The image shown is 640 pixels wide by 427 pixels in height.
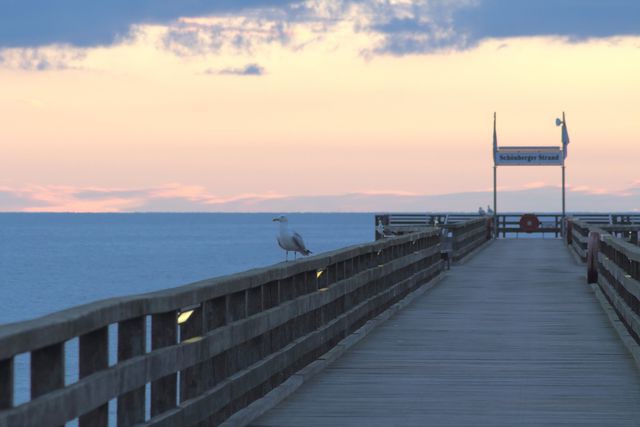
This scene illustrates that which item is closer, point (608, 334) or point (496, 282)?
point (608, 334)

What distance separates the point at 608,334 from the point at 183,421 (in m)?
10.3

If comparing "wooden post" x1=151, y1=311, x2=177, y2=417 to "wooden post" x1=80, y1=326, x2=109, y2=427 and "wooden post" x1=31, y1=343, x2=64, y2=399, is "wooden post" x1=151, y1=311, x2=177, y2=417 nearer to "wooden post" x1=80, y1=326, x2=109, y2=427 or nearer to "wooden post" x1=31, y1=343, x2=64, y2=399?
"wooden post" x1=80, y1=326, x2=109, y2=427

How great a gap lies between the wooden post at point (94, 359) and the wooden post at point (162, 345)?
123cm

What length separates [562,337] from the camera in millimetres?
17438

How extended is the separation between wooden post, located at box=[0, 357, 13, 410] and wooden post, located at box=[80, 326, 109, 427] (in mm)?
1013

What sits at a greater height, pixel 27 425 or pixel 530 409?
pixel 27 425

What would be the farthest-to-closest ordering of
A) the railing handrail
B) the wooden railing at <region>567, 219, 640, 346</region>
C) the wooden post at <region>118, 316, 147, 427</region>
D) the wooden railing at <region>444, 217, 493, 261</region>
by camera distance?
1. the wooden railing at <region>444, 217, 493, 261</region>
2. the wooden railing at <region>567, 219, 640, 346</region>
3. the wooden post at <region>118, 316, 147, 427</region>
4. the railing handrail

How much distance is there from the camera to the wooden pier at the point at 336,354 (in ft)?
22.7

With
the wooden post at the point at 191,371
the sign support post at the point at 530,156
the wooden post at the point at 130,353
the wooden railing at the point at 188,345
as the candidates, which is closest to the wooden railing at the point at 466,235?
the sign support post at the point at 530,156

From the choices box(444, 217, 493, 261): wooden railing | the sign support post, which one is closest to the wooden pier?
box(444, 217, 493, 261): wooden railing

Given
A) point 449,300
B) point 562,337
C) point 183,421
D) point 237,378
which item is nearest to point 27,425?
point 183,421

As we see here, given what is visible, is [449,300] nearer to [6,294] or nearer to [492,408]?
[492,408]

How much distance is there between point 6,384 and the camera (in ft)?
19.0

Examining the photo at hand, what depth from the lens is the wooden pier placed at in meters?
6.92
